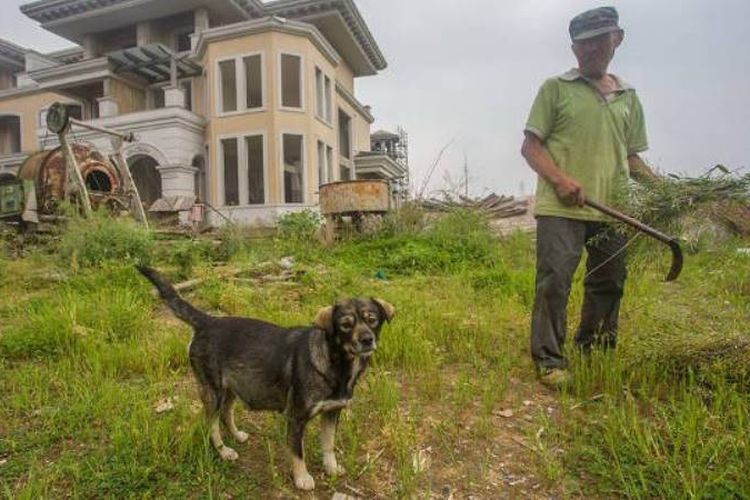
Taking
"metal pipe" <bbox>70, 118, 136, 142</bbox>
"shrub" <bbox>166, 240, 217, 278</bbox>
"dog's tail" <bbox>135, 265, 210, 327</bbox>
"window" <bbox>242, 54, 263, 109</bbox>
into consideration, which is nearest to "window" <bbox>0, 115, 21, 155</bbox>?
"window" <bbox>242, 54, 263, 109</bbox>

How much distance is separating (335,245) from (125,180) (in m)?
6.25

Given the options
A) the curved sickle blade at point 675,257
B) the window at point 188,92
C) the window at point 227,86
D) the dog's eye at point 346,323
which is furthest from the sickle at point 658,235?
the window at point 188,92

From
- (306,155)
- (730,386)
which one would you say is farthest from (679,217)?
(306,155)

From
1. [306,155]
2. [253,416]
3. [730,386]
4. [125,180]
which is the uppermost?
[306,155]

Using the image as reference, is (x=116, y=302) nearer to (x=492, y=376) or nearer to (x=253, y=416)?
(x=253, y=416)

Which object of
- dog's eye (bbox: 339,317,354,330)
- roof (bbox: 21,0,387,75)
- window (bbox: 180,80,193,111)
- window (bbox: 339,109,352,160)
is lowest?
dog's eye (bbox: 339,317,354,330)

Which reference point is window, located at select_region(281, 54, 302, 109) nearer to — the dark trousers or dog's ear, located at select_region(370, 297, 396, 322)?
the dark trousers

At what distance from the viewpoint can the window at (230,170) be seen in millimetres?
19141

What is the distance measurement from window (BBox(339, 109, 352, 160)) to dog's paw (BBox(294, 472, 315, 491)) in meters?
23.0

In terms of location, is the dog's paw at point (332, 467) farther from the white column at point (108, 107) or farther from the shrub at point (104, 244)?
the white column at point (108, 107)

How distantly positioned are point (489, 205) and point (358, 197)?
5186 millimetres

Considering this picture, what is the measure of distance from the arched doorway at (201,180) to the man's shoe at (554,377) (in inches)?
717

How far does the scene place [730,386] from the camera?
9.62 ft

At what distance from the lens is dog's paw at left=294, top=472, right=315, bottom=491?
2.36 metres
